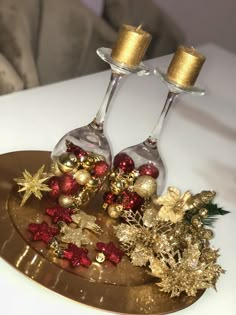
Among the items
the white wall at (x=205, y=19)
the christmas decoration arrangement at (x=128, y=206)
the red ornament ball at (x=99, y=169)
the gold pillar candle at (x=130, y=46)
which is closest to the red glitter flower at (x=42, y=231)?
the christmas decoration arrangement at (x=128, y=206)

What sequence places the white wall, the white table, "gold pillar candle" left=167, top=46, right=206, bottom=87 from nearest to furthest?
the white table, "gold pillar candle" left=167, top=46, right=206, bottom=87, the white wall

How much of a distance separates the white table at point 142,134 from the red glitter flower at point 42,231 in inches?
2.3

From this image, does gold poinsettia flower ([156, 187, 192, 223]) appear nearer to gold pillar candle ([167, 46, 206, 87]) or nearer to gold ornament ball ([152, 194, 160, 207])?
gold ornament ball ([152, 194, 160, 207])

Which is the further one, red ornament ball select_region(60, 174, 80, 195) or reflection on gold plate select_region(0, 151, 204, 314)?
red ornament ball select_region(60, 174, 80, 195)

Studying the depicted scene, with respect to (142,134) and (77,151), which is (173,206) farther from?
(142,134)

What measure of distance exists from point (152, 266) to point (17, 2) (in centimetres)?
103

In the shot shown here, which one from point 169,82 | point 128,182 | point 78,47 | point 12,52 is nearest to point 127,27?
point 169,82

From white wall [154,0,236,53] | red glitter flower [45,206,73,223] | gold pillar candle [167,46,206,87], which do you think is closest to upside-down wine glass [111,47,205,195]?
gold pillar candle [167,46,206,87]

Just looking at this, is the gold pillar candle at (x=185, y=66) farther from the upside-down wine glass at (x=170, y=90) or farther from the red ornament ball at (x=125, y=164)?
the red ornament ball at (x=125, y=164)

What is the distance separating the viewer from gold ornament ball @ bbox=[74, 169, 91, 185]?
674 mm

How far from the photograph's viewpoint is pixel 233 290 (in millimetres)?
671

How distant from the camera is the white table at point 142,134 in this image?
0.54 m

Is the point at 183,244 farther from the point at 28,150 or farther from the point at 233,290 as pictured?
the point at 28,150

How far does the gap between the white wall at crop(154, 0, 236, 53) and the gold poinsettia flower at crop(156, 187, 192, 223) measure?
78.5 inches
